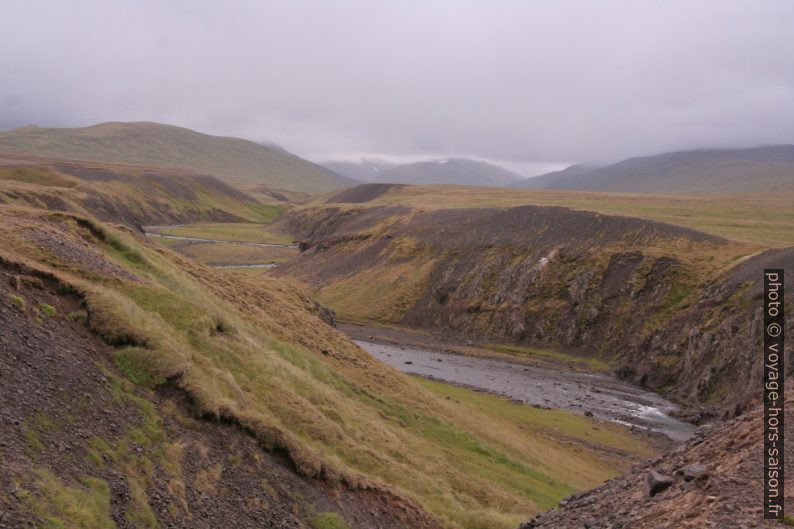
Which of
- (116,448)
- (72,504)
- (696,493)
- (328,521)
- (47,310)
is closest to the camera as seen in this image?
(72,504)

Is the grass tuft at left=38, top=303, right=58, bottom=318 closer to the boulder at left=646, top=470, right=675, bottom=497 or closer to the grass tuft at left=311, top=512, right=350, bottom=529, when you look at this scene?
the grass tuft at left=311, top=512, right=350, bottom=529

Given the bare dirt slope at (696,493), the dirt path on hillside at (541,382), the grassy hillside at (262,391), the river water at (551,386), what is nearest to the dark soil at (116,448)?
the grassy hillside at (262,391)

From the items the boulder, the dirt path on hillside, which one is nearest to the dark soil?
the boulder

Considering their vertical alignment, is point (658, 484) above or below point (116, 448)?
below

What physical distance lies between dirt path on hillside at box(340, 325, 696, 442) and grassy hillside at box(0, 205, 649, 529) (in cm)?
1473

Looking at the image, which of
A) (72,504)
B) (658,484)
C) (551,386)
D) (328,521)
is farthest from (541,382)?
(72,504)

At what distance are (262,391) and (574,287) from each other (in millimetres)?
69508

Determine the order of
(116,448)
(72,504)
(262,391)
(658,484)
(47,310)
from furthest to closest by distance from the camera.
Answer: (262,391) → (47,310) → (658,484) → (116,448) → (72,504)

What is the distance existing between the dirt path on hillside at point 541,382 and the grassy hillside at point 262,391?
14.7 metres

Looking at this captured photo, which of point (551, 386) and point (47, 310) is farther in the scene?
point (551, 386)

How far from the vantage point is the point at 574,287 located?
85.4 m

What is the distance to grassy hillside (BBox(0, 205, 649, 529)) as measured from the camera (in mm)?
19094

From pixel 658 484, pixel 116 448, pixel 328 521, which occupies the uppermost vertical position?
pixel 116 448

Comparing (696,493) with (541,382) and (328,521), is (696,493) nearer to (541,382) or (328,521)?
(328,521)
